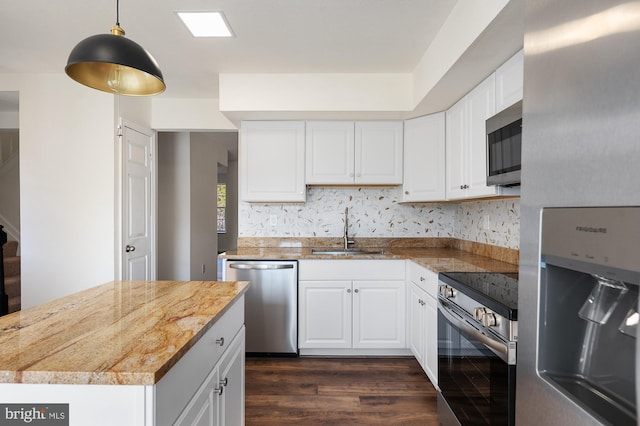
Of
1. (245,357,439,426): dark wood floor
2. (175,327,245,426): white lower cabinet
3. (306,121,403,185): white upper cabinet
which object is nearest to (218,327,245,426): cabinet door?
(175,327,245,426): white lower cabinet

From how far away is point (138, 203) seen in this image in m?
3.54

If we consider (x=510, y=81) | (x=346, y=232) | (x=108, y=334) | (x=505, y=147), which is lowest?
(x=108, y=334)

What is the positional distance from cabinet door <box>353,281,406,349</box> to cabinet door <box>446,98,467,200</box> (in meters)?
0.89

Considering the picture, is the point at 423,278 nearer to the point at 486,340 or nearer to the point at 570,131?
the point at 486,340

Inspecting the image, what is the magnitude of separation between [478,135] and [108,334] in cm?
231

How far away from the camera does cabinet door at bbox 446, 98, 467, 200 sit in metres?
2.66

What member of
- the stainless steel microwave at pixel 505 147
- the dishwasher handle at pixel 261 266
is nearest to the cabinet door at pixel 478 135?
the stainless steel microwave at pixel 505 147

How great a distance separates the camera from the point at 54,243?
3154 millimetres

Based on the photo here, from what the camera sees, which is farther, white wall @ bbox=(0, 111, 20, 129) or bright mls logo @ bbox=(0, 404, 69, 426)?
white wall @ bbox=(0, 111, 20, 129)

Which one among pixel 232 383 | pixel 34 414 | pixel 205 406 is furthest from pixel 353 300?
pixel 34 414

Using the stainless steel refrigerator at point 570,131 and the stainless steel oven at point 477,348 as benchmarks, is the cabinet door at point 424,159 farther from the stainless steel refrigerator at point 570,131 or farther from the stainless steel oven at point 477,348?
the stainless steel refrigerator at point 570,131

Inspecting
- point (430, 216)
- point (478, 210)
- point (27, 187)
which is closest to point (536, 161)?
point (478, 210)

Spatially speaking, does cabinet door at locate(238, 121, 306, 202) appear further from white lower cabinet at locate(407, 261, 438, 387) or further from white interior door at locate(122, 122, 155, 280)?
white lower cabinet at locate(407, 261, 438, 387)

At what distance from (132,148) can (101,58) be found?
2.34 meters
